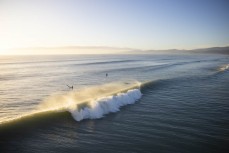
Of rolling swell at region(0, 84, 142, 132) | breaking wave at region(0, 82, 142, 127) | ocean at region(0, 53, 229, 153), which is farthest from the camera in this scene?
breaking wave at region(0, 82, 142, 127)

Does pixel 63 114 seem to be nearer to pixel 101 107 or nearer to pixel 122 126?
pixel 101 107

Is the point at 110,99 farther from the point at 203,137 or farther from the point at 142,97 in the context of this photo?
the point at 203,137

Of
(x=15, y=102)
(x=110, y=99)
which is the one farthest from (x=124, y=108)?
(x=15, y=102)

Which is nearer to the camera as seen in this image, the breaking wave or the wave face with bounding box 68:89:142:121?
the breaking wave

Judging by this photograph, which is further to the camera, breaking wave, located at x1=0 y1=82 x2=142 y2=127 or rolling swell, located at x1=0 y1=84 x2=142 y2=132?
breaking wave, located at x1=0 y1=82 x2=142 y2=127

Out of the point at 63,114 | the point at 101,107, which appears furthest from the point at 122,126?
the point at 63,114

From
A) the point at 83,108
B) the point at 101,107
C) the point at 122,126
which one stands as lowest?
the point at 122,126

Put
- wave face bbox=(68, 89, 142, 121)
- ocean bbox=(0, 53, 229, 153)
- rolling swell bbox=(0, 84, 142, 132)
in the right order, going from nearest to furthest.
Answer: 1. ocean bbox=(0, 53, 229, 153)
2. rolling swell bbox=(0, 84, 142, 132)
3. wave face bbox=(68, 89, 142, 121)

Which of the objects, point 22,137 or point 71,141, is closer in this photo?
point 71,141
